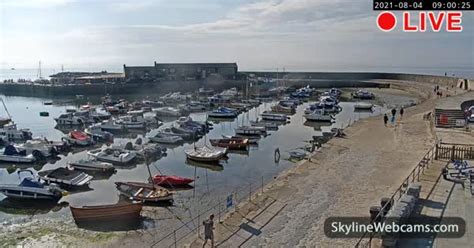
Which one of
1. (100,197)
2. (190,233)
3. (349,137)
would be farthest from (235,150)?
(190,233)

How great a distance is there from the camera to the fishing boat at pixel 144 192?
18812mm

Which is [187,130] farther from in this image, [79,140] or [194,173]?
[194,173]

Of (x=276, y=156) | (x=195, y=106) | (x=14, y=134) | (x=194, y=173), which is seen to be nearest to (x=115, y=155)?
(x=194, y=173)

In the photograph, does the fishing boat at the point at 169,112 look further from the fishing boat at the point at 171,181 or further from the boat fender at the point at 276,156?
the fishing boat at the point at 171,181

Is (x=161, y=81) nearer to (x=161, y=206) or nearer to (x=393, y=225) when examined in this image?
(x=161, y=206)

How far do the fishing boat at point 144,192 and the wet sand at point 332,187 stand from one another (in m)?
4.23

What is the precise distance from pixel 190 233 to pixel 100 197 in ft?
23.3

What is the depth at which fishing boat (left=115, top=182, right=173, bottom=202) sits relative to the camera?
18812 mm

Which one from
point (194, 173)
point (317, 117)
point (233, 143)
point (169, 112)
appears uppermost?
point (169, 112)

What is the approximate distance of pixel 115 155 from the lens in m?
26.8

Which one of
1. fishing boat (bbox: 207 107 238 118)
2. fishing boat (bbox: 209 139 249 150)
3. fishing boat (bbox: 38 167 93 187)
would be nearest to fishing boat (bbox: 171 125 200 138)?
fishing boat (bbox: 209 139 249 150)

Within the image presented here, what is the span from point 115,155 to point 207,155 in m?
5.85

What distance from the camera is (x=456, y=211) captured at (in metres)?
12.6
